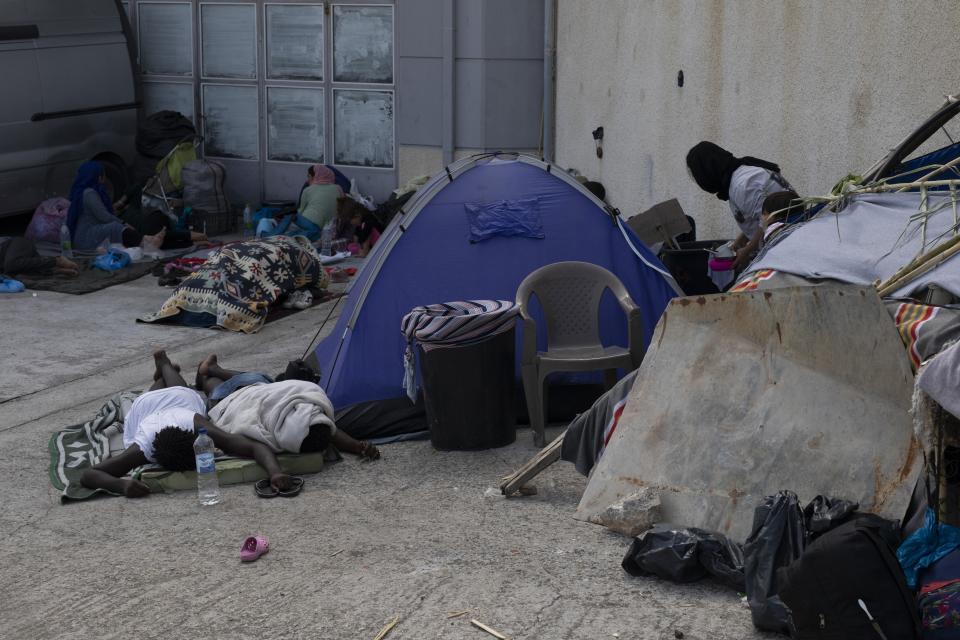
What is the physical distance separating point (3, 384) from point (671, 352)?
17.3 feet

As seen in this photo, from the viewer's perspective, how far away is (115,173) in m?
14.1

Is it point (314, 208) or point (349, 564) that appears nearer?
point (349, 564)

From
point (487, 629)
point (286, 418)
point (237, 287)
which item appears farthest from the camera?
point (237, 287)

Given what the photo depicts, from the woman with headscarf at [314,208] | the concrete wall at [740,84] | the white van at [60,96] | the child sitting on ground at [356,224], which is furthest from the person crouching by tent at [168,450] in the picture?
the white van at [60,96]

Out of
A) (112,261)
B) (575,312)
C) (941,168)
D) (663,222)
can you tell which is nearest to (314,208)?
(112,261)

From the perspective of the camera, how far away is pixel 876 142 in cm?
662

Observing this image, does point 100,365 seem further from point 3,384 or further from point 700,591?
point 700,591

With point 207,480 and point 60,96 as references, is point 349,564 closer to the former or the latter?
point 207,480

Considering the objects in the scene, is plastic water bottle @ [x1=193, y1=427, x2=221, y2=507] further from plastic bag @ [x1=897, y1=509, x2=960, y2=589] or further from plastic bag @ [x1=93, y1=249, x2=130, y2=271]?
plastic bag @ [x1=93, y1=249, x2=130, y2=271]

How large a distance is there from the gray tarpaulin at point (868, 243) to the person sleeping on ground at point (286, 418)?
2.31 m

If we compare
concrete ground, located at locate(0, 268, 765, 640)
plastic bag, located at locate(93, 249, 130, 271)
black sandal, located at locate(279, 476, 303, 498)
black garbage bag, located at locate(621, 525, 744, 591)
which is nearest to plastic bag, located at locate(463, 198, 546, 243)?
concrete ground, located at locate(0, 268, 765, 640)

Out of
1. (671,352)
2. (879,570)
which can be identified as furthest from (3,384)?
(879,570)

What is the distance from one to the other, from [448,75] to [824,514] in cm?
946

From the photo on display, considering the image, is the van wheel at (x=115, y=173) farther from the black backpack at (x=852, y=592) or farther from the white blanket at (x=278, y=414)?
the black backpack at (x=852, y=592)
